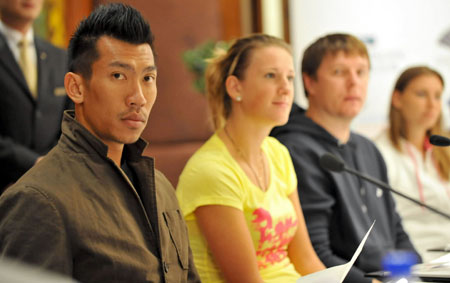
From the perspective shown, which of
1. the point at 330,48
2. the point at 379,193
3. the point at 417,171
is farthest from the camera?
Result: the point at 417,171

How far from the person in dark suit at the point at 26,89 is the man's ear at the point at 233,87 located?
61cm

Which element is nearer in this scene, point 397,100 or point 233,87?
point 233,87

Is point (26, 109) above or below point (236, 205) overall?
above

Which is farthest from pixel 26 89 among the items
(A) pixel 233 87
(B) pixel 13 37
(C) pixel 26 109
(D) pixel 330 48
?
(D) pixel 330 48

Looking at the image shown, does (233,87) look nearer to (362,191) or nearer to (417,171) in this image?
(362,191)

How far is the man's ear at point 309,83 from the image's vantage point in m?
2.07

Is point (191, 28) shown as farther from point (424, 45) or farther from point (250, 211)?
point (250, 211)

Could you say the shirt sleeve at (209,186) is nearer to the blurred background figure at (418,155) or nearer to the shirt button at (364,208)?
the shirt button at (364,208)

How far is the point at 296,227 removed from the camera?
1.71 m

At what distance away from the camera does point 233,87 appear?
1.72 metres

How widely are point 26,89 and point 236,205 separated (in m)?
0.97

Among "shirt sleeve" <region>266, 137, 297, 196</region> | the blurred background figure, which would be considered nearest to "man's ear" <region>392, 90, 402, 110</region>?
the blurred background figure

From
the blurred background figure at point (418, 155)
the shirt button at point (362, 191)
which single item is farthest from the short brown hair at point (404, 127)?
the shirt button at point (362, 191)

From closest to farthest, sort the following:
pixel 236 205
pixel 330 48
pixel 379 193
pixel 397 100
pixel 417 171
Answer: pixel 236 205, pixel 330 48, pixel 379 193, pixel 417 171, pixel 397 100
